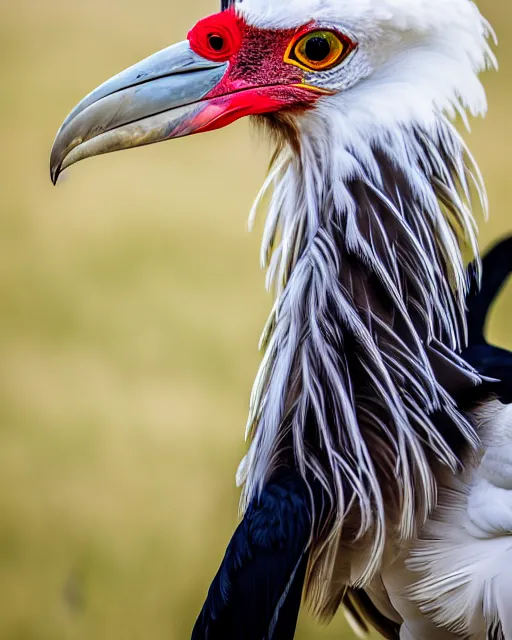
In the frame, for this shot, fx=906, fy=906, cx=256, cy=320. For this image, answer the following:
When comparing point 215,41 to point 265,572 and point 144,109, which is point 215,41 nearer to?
point 144,109

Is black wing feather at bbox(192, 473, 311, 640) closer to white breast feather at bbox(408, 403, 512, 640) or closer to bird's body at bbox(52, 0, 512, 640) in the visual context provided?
bird's body at bbox(52, 0, 512, 640)

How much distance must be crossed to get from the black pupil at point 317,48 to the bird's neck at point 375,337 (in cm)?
9

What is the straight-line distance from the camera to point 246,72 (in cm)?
104

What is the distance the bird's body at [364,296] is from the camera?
0.98 m

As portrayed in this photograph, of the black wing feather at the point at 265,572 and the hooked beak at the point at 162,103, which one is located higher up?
the hooked beak at the point at 162,103

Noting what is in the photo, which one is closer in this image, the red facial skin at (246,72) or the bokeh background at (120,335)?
the red facial skin at (246,72)

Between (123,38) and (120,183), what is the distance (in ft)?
2.29

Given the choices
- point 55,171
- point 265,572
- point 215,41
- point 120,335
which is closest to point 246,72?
point 215,41

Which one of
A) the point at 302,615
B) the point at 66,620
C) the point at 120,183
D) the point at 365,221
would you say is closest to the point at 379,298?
the point at 365,221

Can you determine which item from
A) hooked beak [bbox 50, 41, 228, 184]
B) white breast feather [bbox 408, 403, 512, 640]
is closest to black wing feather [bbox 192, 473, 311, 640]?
white breast feather [bbox 408, 403, 512, 640]

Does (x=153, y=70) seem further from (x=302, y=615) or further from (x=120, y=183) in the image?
(x=120, y=183)

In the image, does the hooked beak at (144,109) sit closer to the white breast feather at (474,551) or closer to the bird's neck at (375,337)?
the bird's neck at (375,337)

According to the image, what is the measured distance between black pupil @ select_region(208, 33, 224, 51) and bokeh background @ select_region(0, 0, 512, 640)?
6.1 inches

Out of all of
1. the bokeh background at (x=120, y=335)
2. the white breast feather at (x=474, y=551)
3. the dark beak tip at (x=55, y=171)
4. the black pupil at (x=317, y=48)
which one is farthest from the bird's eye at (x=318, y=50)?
the white breast feather at (x=474, y=551)
